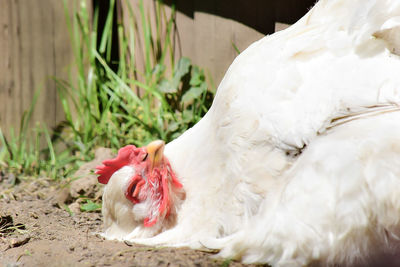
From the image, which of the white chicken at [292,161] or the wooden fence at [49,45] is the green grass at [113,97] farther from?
the white chicken at [292,161]


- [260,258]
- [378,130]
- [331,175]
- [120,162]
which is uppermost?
[378,130]

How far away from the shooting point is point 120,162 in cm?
228

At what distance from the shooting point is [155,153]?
2.19m

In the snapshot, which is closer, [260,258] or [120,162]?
[260,258]

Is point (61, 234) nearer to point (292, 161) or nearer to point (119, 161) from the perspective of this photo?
point (119, 161)

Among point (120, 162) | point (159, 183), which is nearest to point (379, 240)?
point (159, 183)

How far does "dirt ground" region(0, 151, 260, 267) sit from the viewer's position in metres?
1.89

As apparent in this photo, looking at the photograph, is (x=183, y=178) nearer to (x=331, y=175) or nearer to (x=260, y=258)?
(x=260, y=258)

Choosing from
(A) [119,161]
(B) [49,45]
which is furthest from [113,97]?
(A) [119,161]

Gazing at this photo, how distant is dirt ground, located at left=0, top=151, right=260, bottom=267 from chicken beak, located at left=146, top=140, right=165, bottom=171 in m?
0.37

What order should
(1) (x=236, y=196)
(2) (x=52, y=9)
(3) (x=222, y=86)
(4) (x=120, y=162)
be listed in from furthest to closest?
(2) (x=52, y=9)
(4) (x=120, y=162)
(3) (x=222, y=86)
(1) (x=236, y=196)

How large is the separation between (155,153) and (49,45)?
2.07 m

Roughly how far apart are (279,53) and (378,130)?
0.55m

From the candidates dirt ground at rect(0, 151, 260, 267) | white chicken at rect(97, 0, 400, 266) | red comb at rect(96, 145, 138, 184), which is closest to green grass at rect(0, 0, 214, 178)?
dirt ground at rect(0, 151, 260, 267)
